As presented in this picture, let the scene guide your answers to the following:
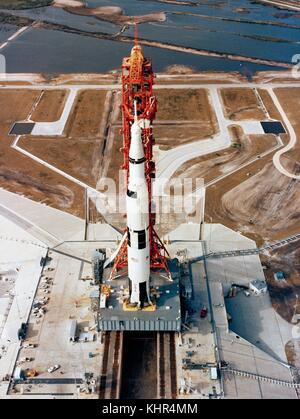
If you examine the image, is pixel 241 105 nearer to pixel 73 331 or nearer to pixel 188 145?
pixel 188 145

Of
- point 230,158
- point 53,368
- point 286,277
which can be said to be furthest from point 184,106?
point 53,368

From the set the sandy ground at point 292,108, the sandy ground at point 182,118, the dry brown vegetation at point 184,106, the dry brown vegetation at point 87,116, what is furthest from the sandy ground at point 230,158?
the dry brown vegetation at point 87,116

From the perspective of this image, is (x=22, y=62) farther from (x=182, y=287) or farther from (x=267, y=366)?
(x=267, y=366)

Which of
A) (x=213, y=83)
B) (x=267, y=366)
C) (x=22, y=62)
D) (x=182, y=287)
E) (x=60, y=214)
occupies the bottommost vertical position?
(x=267, y=366)

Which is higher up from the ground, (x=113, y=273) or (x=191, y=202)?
(x=191, y=202)

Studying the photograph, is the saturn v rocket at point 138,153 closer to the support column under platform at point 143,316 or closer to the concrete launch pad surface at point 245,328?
the support column under platform at point 143,316

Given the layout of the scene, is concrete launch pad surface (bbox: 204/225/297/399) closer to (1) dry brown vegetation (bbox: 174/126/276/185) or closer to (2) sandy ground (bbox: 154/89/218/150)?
(1) dry brown vegetation (bbox: 174/126/276/185)

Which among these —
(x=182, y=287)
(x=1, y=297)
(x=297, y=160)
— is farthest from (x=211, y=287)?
(x=297, y=160)
